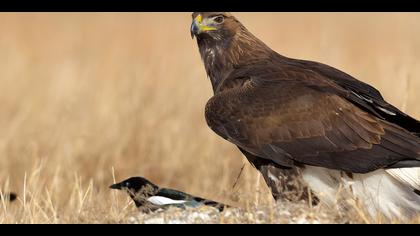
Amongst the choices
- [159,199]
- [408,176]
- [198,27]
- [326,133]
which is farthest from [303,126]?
[198,27]

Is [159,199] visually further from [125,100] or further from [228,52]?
[125,100]

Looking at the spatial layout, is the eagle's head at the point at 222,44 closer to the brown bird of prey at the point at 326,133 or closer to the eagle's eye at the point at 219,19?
the eagle's eye at the point at 219,19

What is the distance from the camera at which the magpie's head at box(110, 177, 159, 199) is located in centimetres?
613

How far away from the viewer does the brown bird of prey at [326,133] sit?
6152 mm

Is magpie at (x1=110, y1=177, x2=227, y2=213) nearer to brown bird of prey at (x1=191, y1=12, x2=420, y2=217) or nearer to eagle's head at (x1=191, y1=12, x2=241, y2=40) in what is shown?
brown bird of prey at (x1=191, y1=12, x2=420, y2=217)

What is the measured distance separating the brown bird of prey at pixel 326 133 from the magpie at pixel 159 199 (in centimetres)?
63

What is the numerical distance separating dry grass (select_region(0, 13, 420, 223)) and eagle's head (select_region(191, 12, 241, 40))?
138cm

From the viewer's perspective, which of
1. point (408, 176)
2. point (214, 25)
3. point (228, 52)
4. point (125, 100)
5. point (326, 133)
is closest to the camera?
point (408, 176)

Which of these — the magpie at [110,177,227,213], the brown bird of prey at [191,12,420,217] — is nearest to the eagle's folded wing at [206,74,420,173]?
the brown bird of prey at [191,12,420,217]

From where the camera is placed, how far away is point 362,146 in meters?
6.23

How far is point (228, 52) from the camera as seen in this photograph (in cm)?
725

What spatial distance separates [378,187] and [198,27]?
2067 mm
